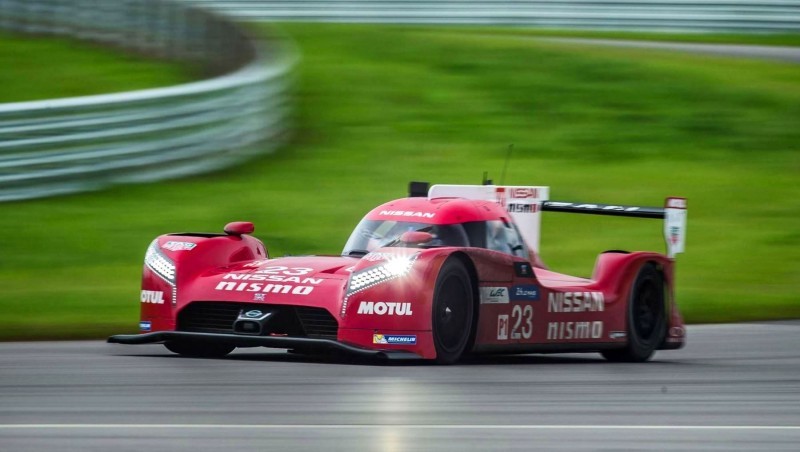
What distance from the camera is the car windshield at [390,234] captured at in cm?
915

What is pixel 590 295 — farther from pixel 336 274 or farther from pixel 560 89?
pixel 560 89

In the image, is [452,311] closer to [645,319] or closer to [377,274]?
[377,274]

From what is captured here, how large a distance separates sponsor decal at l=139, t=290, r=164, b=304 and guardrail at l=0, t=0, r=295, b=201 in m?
6.11

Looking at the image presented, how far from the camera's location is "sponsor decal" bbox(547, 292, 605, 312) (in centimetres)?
922

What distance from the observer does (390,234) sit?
9.32 meters

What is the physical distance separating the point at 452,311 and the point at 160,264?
1.88m

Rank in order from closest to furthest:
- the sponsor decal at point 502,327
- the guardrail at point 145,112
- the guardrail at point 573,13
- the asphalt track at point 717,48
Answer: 1. the sponsor decal at point 502,327
2. the guardrail at point 145,112
3. the asphalt track at point 717,48
4. the guardrail at point 573,13

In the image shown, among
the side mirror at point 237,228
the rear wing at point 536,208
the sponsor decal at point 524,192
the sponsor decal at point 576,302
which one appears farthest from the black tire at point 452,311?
the sponsor decal at point 524,192

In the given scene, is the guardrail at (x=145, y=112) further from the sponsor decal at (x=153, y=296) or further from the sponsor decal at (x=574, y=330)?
the sponsor decal at (x=574, y=330)

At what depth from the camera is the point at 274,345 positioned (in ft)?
26.5

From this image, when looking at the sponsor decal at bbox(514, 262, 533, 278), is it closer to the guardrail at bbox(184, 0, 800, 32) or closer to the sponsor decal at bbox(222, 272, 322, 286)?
the sponsor decal at bbox(222, 272, 322, 286)

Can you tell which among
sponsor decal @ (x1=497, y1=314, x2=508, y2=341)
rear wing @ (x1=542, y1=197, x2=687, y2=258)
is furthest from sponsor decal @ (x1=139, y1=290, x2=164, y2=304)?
rear wing @ (x1=542, y1=197, x2=687, y2=258)

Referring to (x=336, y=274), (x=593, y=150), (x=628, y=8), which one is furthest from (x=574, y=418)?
(x=628, y=8)

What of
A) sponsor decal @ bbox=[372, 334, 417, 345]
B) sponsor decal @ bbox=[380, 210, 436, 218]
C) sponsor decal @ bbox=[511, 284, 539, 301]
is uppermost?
sponsor decal @ bbox=[380, 210, 436, 218]
